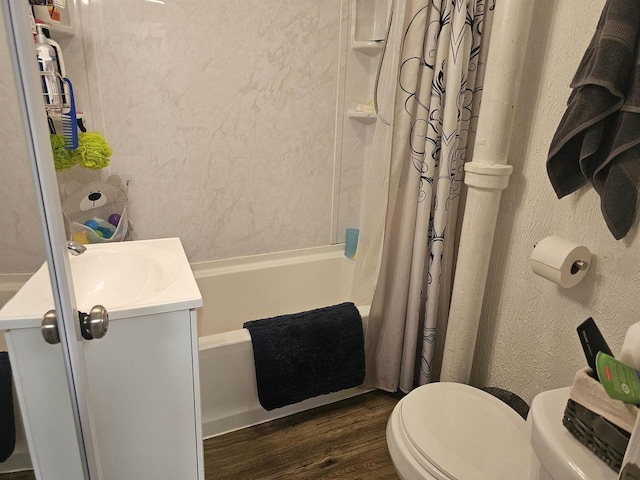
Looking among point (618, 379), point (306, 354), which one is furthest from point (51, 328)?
point (306, 354)

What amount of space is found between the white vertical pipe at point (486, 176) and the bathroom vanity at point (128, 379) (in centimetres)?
93

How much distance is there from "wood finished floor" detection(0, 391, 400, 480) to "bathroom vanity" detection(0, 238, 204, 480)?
1.42 ft

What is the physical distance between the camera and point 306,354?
171 cm

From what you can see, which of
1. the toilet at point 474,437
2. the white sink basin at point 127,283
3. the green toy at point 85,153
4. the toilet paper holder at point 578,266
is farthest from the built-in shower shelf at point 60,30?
the toilet paper holder at point 578,266

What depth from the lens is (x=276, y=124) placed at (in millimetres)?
2158

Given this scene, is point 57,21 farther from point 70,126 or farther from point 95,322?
point 95,322

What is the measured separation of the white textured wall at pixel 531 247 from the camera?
1191 millimetres

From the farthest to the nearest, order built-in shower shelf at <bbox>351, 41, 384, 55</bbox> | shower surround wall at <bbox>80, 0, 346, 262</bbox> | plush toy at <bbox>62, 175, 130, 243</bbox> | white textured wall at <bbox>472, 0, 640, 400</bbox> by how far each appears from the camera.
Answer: built-in shower shelf at <bbox>351, 41, 384, 55</bbox> < shower surround wall at <bbox>80, 0, 346, 262</bbox> < plush toy at <bbox>62, 175, 130, 243</bbox> < white textured wall at <bbox>472, 0, 640, 400</bbox>

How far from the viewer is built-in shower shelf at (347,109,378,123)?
7.20 feet

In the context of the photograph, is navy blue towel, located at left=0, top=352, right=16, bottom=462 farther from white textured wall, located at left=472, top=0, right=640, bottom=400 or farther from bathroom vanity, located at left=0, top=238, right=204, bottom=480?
white textured wall, located at left=472, top=0, right=640, bottom=400

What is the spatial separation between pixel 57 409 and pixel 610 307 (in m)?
1.38

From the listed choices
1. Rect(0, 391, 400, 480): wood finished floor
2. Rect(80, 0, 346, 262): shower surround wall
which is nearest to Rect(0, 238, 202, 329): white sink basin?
Rect(80, 0, 346, 262): shower surround wall

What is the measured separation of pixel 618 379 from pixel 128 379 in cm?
103

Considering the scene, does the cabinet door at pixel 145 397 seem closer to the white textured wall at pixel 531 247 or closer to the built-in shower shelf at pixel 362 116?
the white textured wall at pixel 531 247
